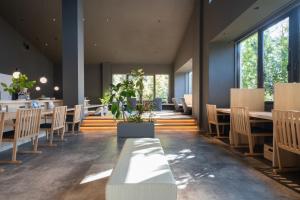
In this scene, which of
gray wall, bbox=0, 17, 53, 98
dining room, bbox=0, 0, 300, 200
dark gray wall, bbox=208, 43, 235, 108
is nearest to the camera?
dining room, bbox=0, 0, 300, 200

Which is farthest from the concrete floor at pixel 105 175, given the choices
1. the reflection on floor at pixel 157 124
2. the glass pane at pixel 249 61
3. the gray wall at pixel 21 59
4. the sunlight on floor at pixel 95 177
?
the gray wall at pixel 21 59

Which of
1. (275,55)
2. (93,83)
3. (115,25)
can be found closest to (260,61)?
(275,55)

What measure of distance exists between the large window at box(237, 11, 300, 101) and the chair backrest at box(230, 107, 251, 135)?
1.08m

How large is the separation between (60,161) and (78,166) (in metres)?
0.50

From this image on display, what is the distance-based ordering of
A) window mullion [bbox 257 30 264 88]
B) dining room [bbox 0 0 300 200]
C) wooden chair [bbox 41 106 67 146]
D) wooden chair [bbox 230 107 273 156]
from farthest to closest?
window mullion [bbox 257 30 264 88]
wooden chair [bbox 41 106 67 146]
wooden chair [bbox 230 107 273 156]
dining room [bbox 0 0 300 200]

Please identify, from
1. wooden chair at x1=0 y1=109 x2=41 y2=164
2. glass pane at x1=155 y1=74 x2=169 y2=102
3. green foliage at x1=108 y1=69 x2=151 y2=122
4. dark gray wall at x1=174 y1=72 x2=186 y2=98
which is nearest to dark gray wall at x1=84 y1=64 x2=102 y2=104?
glass pane at x1=155 y1=74 x2=169 y2=102

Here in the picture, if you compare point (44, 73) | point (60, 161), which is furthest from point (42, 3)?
point (60, 161)

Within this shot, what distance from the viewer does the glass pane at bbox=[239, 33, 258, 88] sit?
6.48 meters

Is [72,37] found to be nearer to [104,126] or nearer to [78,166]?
[104,126]

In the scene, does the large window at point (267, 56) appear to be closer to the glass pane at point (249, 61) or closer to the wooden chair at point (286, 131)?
the glass pane at point (249, 61)

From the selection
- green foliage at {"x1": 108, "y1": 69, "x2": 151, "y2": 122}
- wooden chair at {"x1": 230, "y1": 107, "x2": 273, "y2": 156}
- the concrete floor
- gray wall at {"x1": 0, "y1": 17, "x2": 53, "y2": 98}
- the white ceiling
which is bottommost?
the concrete floor

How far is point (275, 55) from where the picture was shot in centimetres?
549

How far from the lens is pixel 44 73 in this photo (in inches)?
600

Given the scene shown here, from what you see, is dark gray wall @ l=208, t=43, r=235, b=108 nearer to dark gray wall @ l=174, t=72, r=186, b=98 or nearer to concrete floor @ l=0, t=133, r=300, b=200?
concrete floor @ l=0, t=133, r=300, b=200
